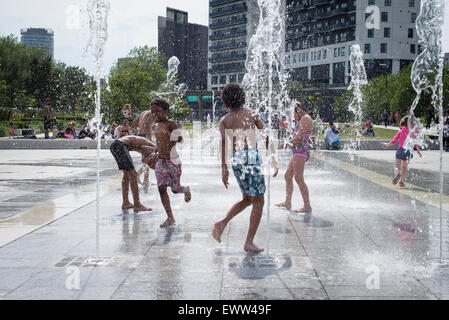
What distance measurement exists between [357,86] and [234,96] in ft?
196

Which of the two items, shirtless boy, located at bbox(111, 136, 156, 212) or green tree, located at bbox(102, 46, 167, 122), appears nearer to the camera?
shirtless boy, located at bbox(111, 136, 156, 212)

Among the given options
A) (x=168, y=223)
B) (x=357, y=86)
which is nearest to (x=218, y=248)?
(x=168, y=223)

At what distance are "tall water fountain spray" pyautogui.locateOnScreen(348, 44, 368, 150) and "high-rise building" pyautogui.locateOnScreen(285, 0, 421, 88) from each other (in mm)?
1215

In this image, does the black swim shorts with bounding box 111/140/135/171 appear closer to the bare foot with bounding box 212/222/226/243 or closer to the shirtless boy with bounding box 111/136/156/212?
the shirtless boy with bounding box 111/136/156/212

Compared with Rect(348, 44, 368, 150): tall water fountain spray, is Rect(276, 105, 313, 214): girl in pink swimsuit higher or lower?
lower

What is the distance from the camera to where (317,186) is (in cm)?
1114

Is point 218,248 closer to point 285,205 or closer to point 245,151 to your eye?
point 245,151

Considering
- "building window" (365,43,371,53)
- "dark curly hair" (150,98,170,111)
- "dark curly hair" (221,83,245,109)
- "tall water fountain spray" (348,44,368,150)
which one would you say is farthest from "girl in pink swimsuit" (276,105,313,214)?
"building window" (365,43,371,53)

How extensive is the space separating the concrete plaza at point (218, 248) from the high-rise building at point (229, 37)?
114 meters

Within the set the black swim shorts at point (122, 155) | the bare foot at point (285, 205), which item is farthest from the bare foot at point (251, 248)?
the black swim shorts at point (122, 155)

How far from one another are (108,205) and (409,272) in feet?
17.8

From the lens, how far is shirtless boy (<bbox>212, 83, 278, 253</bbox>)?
17.8 ft

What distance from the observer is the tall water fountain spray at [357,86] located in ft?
120
